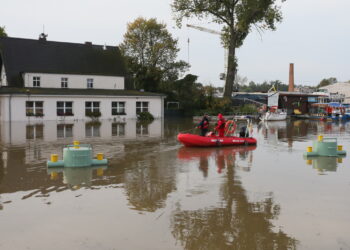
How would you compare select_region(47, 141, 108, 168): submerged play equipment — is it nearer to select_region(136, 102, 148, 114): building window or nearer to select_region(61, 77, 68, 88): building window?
select_region(136, 102, 148, 114): building window

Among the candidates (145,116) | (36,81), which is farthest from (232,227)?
(36,81)

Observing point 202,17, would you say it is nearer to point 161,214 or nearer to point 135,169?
point 135,169

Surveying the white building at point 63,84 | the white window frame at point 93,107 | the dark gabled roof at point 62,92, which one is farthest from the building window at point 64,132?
the white window frame at point 93,107

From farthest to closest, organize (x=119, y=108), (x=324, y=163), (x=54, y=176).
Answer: (x=119, y=108) < (x=324, y=163) < (x=54, y=176)

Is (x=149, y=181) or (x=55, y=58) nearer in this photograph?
(x=149, y=181)

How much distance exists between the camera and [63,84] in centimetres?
4034

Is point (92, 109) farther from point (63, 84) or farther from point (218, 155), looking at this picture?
point (218, 155)

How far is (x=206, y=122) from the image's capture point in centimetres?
1916

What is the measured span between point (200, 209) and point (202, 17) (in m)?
40.3

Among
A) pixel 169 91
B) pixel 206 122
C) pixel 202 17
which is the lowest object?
pixel 206 122

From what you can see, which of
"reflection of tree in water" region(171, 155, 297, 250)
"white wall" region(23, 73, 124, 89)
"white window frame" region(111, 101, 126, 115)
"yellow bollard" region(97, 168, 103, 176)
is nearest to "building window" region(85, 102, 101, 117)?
"white window frame" region(111, 101, 126, 115)

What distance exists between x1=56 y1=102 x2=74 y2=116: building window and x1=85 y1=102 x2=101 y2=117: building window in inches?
60.2

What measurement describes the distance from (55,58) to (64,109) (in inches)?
320

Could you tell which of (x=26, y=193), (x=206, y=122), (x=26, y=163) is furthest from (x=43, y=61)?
(x=26, y=193)
